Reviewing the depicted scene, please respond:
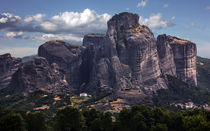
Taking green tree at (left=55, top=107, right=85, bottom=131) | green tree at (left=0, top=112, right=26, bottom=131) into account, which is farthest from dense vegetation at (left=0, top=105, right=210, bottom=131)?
green tree at (left=0, top=112, right=26, bottom=131)

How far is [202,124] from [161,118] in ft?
95.0

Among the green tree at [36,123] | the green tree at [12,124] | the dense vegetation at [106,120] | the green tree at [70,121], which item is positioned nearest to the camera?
the green tree at [12,124]

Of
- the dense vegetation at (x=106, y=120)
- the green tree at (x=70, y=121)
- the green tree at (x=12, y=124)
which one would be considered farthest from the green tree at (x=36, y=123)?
the green tree at (x=12, y=124)

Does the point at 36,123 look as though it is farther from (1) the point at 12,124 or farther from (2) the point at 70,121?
(1) the point at 12,124

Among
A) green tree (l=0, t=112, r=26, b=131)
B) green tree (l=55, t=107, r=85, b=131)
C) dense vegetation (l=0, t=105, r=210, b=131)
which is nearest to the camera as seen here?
green tree (l=0, t=112, r=26, b=131)

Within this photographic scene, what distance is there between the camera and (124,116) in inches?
4124

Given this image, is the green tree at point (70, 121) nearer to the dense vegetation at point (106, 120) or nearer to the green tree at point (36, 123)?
the dense vegetation at point (106, 120)

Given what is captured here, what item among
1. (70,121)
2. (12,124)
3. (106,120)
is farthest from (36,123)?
(106,120)

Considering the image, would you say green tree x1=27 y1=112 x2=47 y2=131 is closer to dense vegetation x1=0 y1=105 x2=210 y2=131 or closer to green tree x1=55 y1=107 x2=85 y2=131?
dense vegetation x1=0 y1=105 x2=210 y2=131

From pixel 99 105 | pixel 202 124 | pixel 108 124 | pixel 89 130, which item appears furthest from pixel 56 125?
pixel 99 105

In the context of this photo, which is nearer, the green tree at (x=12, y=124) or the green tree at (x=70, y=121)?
the green tree at (x=12, y=124)

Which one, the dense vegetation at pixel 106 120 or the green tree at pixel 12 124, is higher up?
the green tree at pixel 12 124

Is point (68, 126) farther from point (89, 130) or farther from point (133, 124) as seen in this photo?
point (133, 124)

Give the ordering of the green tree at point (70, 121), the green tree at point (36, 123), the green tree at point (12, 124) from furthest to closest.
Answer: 1. the green tree at point (70, 121)
2. the green tree at point (36, 123)
3. the green tree at point (12, 124)
